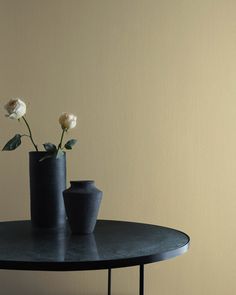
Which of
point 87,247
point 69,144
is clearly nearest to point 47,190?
point 69,144

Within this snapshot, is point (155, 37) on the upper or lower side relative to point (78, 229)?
upper

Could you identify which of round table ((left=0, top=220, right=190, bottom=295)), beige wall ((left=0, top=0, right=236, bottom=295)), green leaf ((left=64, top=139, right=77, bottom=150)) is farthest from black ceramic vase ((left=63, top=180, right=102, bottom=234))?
beige wall ((left=0, top=0, right=236, bottom=295))

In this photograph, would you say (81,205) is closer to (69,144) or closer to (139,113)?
(69,144)

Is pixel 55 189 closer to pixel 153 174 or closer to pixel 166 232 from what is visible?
pixel 166 232

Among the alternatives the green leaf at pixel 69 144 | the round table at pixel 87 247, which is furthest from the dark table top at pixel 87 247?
the green leaf at pixel 69 144

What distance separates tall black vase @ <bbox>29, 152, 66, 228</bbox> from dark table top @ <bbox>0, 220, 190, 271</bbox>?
48 millimetres

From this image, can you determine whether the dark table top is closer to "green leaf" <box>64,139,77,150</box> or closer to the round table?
the round table

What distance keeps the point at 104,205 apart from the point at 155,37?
32.5 inches

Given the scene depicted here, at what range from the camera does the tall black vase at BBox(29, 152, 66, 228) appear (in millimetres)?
1602

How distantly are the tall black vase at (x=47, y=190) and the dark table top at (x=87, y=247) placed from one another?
1.9 inches

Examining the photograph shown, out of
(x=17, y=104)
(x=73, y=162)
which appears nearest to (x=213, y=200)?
(x=73, y=162)

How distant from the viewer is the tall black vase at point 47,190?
1.60 meters

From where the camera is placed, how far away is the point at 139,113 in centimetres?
211

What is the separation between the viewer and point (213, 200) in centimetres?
212
